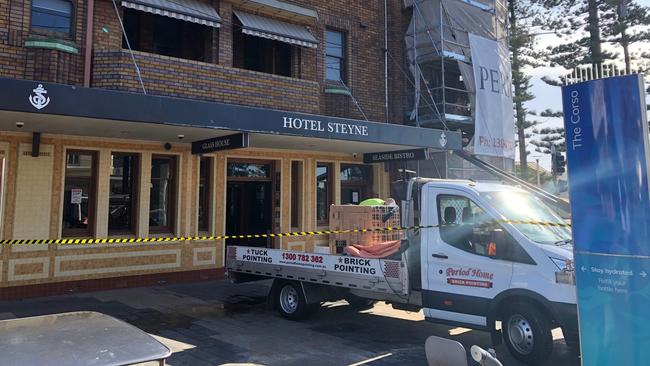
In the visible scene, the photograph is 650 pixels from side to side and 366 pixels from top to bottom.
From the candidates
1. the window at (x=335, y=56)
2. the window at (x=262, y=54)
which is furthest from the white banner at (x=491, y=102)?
the window at (x=262, y=54)

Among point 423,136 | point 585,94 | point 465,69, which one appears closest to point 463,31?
point 465,69

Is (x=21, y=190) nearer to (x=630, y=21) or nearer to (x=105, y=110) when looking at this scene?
(x=105, y=110)

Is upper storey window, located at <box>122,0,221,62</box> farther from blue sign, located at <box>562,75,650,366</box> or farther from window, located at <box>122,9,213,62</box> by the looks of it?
blue sign, located at <box>562,75,650,366</box>

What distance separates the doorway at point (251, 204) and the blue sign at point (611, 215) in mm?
10207

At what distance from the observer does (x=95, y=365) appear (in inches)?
96.3

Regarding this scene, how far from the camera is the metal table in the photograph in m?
2.50

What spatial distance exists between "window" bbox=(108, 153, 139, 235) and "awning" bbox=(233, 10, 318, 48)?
409cm

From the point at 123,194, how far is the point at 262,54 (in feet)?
17.5

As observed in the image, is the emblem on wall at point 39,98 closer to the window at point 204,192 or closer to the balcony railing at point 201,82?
the balcony railing at point 201,82

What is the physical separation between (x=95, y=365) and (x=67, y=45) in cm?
911

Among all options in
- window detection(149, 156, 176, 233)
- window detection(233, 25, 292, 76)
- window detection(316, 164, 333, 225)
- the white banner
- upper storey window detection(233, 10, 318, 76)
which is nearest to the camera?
window detection(149, 156, 176, 233)

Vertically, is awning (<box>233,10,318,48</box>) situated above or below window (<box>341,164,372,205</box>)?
above

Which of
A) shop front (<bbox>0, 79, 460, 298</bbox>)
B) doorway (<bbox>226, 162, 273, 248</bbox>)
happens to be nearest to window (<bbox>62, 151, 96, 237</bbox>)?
shop front (<bbox>0, 79, 460, 298</bbox>)

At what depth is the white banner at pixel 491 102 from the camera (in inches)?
633
